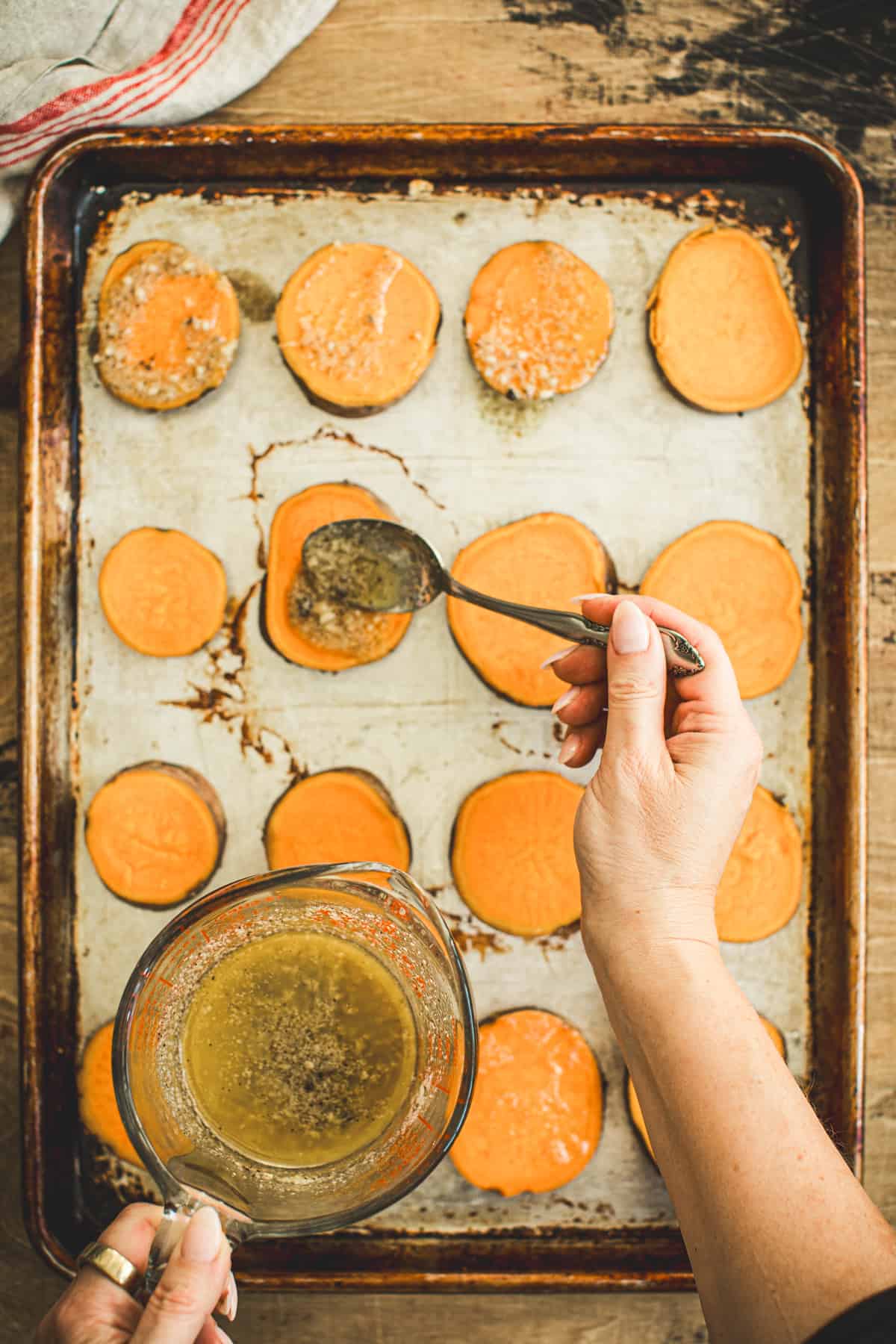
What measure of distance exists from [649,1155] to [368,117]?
1.70 meters

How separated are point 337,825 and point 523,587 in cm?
47

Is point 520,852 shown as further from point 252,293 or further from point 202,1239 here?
point 252,293

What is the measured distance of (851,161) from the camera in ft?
4.55

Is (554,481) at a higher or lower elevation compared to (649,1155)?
higher

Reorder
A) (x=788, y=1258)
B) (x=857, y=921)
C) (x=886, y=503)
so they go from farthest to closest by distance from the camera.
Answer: (x=886, y=503)
(x=857, y=921)
(x=788, y=1258)

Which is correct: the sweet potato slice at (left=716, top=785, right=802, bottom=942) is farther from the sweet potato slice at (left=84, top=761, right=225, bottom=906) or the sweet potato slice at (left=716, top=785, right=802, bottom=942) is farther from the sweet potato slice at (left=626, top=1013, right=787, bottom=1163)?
the sweet potato slice at (left=84, top=761, right=225, bottom=906)

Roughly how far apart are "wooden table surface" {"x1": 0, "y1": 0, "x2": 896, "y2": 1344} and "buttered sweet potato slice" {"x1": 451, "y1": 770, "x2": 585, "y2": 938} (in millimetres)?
560

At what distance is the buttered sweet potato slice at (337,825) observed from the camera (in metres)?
1.33

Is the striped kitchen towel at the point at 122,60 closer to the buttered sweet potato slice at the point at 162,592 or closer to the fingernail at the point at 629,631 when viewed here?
the buttered sweet potato slice at the point at 162,592

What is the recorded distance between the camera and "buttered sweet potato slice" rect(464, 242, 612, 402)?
4.41 feet

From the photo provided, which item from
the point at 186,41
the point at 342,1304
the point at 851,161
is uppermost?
the point at 186,41

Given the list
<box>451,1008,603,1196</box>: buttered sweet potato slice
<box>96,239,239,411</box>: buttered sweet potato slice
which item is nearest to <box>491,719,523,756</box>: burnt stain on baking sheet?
<box>451,1008,603,1196</box>: buttered sweet potato slice

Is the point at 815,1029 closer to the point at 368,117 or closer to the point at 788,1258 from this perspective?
the point at 788,1258

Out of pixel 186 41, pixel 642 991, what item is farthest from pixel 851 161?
pixel 642 991
